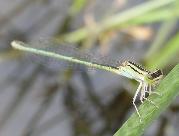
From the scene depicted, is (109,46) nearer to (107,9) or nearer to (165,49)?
(107,9)

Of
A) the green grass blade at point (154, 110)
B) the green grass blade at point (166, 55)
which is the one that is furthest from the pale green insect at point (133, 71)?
the green grass blade at point (166, 55)

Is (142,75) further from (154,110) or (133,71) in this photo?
(154,110)

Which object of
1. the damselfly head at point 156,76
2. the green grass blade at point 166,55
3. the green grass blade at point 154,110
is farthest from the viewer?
the green grass blade at point 166,55

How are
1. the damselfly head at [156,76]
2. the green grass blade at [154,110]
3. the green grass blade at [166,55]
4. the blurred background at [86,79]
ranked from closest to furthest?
the green grass blade at [154,110], the damselfly head at [156,76], the green grass blade at [166,55], the blurred background at [86,79]

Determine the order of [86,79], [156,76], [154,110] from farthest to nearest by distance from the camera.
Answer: [86,79] < [156,76] < [154,110]

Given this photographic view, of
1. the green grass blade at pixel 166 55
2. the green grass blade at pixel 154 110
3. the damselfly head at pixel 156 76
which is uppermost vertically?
the green grass blade at pixel 166 55

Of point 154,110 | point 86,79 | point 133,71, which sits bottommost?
point 154,110

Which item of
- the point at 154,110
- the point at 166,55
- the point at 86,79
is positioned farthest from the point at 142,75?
the point at 86,79

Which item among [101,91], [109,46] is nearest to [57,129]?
[101,91]

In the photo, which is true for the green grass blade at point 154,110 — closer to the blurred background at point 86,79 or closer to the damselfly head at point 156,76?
the damselfly head at point 156,76
